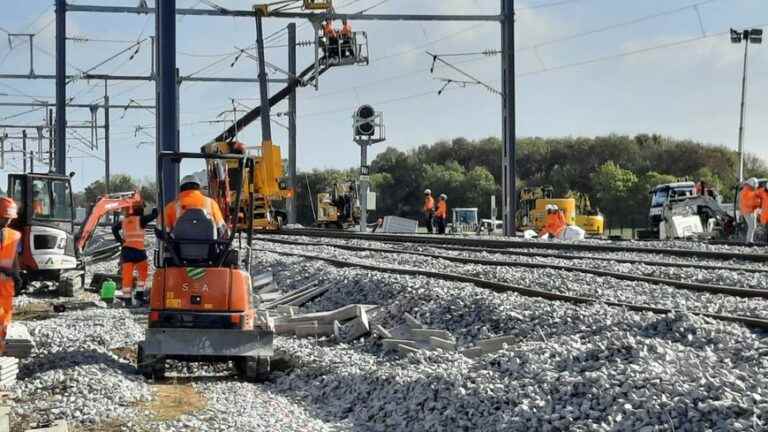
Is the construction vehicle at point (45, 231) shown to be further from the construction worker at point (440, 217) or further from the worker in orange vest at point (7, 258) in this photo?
the construction worker at point (440, 217)

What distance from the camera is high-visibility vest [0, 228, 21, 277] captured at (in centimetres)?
909

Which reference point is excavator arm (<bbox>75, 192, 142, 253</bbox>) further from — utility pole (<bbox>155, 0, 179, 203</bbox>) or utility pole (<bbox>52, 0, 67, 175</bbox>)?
utility pole (<bbox>52, 0, 67, 175</bbox>)

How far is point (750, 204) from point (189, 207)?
18209 mm

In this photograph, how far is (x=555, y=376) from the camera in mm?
7258

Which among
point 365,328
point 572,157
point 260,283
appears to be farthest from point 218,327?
point 572,157

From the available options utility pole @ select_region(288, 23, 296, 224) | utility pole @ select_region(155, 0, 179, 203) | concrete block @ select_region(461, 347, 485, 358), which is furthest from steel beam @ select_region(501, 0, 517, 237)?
concrete block @ select_region(461, 347, 485, 358)

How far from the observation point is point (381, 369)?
912cm

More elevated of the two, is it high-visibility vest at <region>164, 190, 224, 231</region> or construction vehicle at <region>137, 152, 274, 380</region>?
high-visibility vest at <region>164, 190, 224, 231</region>

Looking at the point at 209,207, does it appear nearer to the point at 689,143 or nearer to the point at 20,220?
the point at 20,220

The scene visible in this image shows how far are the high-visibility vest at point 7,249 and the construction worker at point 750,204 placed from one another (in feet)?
62.5

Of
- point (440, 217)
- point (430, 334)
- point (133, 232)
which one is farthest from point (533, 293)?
point (440, 217)

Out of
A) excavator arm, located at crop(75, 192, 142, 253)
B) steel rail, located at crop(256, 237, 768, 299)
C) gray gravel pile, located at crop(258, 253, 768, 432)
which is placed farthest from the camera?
excavator arm, located at crop(75, 192, 142, 253)

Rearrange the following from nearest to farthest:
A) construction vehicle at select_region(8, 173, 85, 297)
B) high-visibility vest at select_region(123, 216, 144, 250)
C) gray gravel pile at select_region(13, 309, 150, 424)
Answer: gray gravel pile at select_region(13, 309, 150, 424) → high-visibility vest at select_region(123, 216, 144, 250) → construction vehicle at select_region(8, 173, 85, 297)

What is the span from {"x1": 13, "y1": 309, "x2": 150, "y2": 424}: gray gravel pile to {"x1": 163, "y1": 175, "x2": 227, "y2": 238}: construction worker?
158 centimetres
